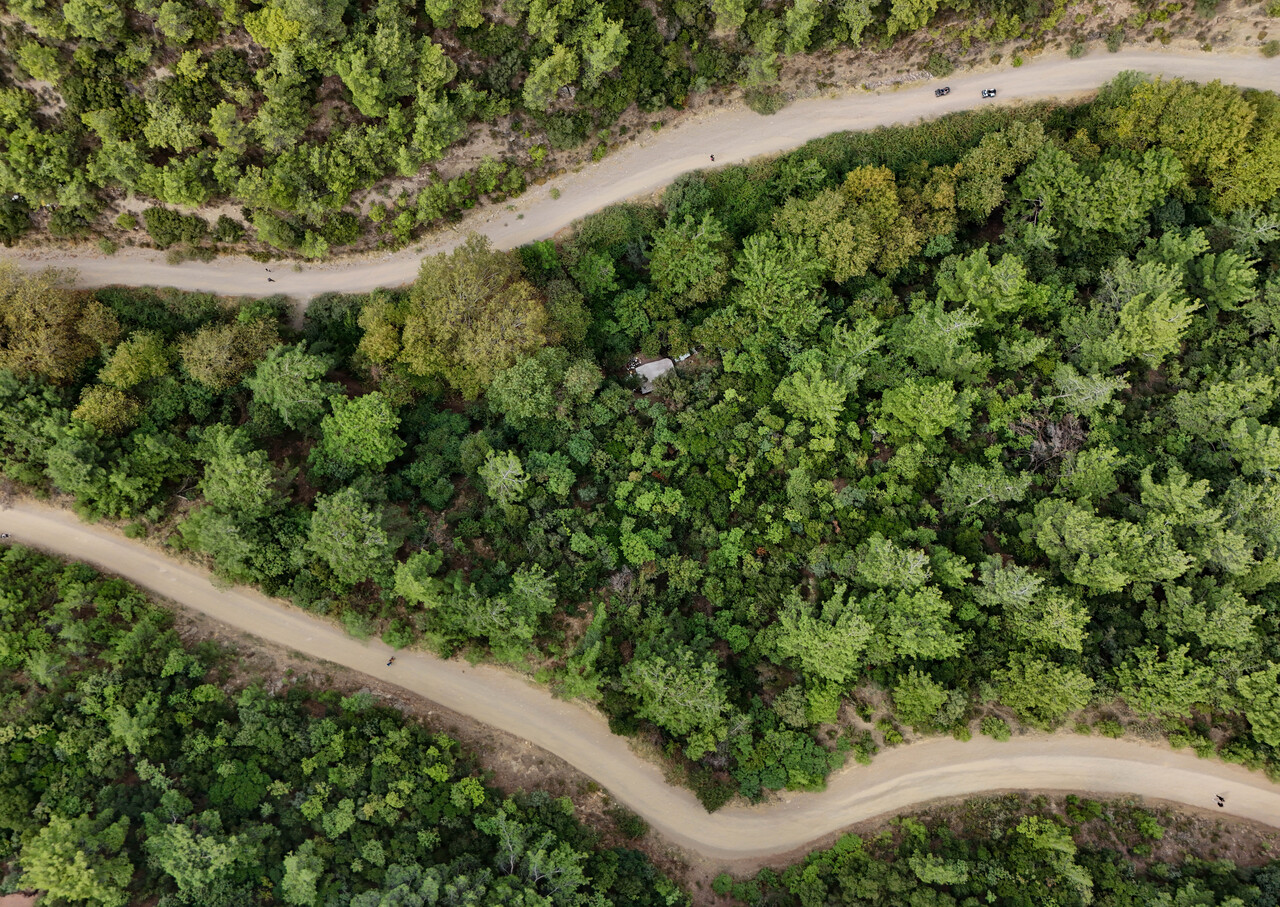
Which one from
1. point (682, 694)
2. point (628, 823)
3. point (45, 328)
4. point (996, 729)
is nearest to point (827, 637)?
point (682, 694)

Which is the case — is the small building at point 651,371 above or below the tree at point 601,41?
below

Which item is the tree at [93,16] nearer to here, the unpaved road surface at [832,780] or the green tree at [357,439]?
the green tree at [357,439]

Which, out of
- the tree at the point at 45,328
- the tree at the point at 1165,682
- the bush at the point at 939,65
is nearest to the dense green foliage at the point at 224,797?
the tree at the point at 45,328

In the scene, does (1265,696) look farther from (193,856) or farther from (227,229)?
(227,229)

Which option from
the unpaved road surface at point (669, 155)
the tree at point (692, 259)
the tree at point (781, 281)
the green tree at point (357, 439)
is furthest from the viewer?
the unpaved road surface at point (669, 155)

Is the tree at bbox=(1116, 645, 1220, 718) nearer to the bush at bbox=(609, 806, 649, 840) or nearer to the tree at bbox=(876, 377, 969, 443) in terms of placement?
the tree at bbox=(876, 377, 969, 443)

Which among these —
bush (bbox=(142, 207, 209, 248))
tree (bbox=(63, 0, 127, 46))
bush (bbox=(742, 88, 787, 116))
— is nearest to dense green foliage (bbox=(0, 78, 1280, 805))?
bush (bbox=(142, 207, 209, 248))

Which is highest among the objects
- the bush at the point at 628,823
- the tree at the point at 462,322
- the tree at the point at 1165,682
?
the tree at the point at 462,322
